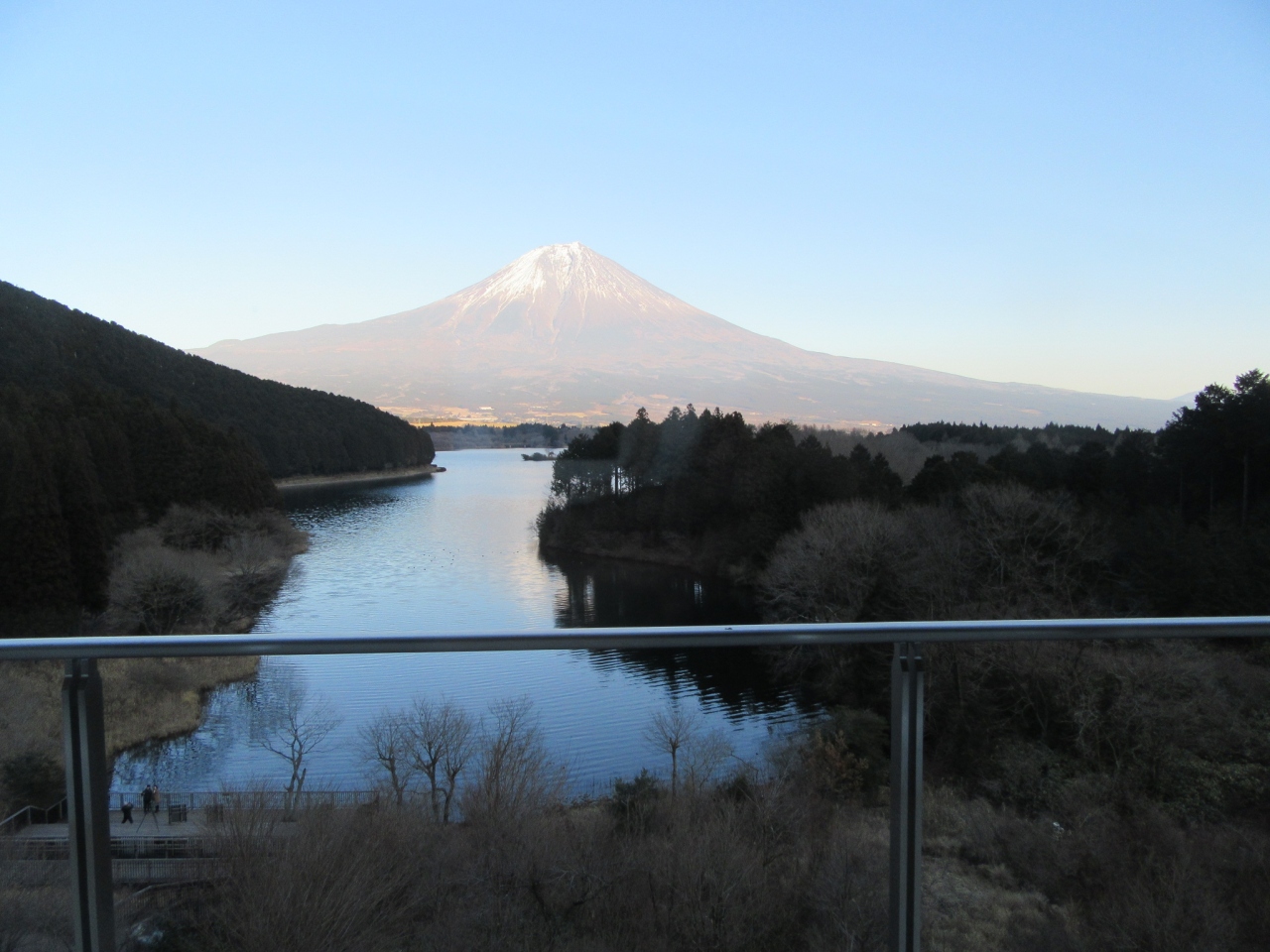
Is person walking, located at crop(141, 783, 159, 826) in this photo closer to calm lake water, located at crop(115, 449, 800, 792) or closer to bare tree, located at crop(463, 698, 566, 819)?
calm lake water, located at crop(115, 449, 800, 792)

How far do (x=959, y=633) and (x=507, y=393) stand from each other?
28.3 meters

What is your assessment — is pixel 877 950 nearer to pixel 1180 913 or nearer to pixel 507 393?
pixel 1180 913

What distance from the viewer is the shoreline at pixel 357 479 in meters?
20.6

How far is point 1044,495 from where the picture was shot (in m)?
17.3

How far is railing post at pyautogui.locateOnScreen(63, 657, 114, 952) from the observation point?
1.14 m

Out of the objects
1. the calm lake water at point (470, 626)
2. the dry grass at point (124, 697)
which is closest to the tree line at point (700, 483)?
the calm lake water at point (470, 626)

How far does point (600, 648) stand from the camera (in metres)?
1.14

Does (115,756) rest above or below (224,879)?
above

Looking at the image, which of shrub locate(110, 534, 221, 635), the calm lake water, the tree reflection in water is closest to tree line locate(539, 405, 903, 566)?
the tree reflection in water

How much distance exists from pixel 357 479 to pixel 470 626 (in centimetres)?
1701

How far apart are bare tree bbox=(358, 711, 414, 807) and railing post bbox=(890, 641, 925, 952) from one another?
2.31 feet

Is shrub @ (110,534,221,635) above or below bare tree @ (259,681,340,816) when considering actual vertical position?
below

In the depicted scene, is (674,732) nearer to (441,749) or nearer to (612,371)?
(441,749)

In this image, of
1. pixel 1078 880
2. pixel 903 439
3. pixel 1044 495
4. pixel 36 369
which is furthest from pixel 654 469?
pixel 1078 880
